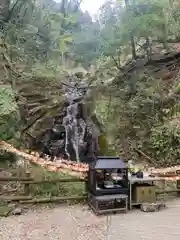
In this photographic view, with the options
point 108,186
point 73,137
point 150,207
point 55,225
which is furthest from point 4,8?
point 150,207

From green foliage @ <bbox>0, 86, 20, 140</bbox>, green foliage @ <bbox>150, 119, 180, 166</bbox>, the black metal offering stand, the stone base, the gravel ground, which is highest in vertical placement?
green foliage @ <bbox>0, 86, 20, 140</bbox>

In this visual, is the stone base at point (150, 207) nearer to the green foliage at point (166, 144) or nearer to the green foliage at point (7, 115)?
the green foliage at point (166, 144)

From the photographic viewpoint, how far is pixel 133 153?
35.3ft

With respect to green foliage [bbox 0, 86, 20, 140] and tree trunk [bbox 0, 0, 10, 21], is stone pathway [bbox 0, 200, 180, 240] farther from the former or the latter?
tree trunk [bbox 0, 0, 10, 21]

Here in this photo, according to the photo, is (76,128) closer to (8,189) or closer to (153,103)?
(153,103)

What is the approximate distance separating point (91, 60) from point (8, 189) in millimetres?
16062

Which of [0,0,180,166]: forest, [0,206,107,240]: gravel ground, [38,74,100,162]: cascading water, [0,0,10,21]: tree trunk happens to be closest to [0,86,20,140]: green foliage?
[0,0,180,166]: forest

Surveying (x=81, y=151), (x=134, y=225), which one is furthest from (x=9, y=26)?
(x=134, y=225)

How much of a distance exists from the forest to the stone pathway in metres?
3.19

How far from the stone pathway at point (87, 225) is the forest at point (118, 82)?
3190 millimetres

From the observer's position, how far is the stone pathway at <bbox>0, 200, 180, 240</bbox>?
4875 millimetres

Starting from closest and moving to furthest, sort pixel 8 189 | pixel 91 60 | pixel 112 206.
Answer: pixel 112 206, pixel 8 189, pixel 91 60

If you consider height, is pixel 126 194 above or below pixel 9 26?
below

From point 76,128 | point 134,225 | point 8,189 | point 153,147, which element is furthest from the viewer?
point 76,128
